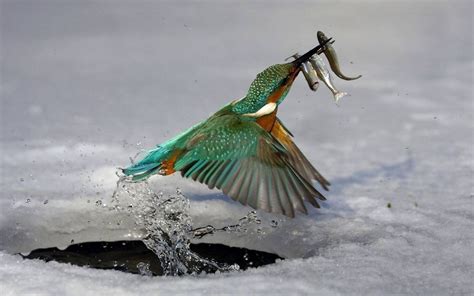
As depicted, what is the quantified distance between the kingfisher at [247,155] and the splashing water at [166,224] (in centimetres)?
38

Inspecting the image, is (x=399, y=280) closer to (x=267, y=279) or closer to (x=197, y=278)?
(x=267, y=279)

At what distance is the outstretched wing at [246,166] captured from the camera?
3215 millimetres

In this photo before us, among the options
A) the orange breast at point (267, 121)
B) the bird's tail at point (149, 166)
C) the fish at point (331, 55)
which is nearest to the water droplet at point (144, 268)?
the bird's tail at point (149, 166)

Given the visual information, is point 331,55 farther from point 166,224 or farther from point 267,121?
point 166,224

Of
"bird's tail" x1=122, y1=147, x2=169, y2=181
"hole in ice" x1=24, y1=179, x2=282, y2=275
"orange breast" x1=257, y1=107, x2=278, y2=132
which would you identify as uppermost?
"orange breast" x1=257, y1=107, x2=278, y2=132

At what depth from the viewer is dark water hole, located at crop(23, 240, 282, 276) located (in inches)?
141

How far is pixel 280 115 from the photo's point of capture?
5.78 metres

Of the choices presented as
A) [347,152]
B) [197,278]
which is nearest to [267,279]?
[197,278]

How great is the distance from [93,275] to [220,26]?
5813 millimetres

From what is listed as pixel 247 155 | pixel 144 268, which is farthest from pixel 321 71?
pixel 144 268

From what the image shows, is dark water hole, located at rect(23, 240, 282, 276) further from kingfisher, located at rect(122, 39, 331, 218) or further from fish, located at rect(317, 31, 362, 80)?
fish, located at rect(317, 31, 362, 80)

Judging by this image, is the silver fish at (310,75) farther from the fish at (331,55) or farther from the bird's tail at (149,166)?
the bird's tail at (149,166)

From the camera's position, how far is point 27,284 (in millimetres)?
3029

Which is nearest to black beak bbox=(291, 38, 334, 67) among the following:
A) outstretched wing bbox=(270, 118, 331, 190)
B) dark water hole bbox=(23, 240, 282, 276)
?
outstretched wing bbox=(270, 118, 331, 190)
